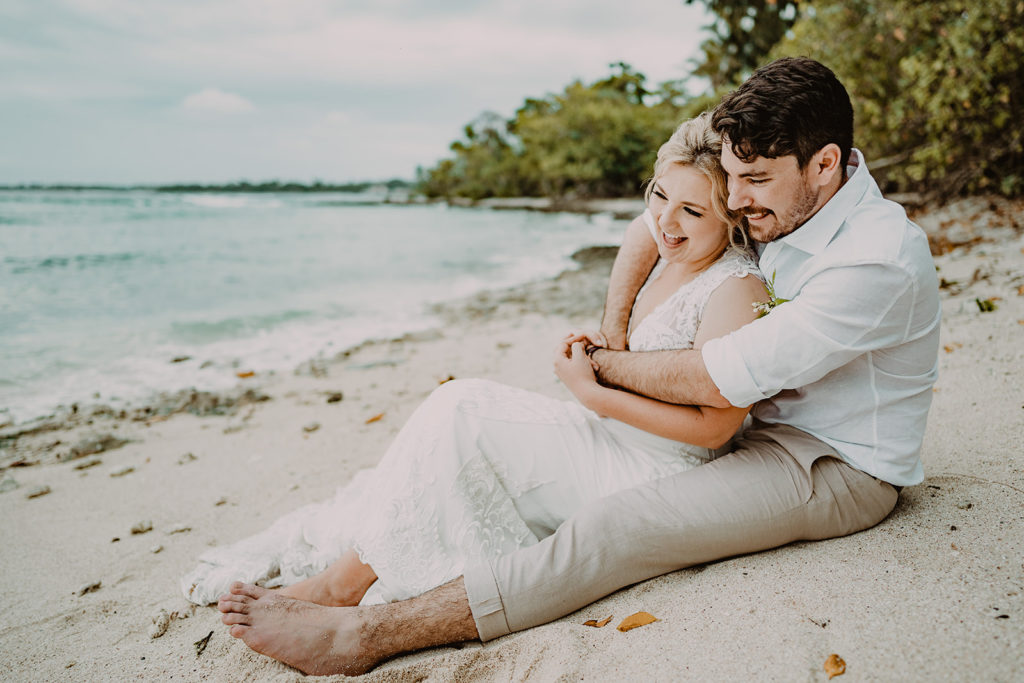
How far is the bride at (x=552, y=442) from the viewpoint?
2355 millimetres

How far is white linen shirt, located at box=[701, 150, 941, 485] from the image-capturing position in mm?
1972

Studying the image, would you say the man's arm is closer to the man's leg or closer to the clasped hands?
the clasped hands

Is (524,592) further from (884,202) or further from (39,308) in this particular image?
(39,308)

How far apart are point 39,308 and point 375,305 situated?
5.55 metres

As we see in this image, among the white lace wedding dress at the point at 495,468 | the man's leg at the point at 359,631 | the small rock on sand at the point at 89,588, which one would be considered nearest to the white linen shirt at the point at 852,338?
the white lace wedding dress at the point at 495,468

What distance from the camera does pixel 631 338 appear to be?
275 centimetres

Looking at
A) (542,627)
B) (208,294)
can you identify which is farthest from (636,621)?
(208,294)

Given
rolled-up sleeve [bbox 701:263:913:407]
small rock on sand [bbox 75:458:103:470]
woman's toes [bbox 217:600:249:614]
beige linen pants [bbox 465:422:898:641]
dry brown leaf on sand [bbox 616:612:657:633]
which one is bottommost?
small rock on sand [bbox 75:458:103:470]

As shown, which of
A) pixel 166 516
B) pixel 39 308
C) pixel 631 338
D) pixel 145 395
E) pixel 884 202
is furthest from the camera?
pixel 39 308

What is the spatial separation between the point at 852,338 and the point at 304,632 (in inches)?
83.0

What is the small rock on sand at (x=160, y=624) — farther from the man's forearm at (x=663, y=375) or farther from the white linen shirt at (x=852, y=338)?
the white linen shirt at (x=852, y=338)

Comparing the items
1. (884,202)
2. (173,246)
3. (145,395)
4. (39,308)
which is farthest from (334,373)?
(173,246)

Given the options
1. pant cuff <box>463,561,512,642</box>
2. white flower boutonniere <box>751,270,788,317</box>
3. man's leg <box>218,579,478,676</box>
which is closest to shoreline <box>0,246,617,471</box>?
man's leg <box>218,579,478,676</box>

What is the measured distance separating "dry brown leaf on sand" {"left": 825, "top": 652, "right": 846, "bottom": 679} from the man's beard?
4.56 feet
